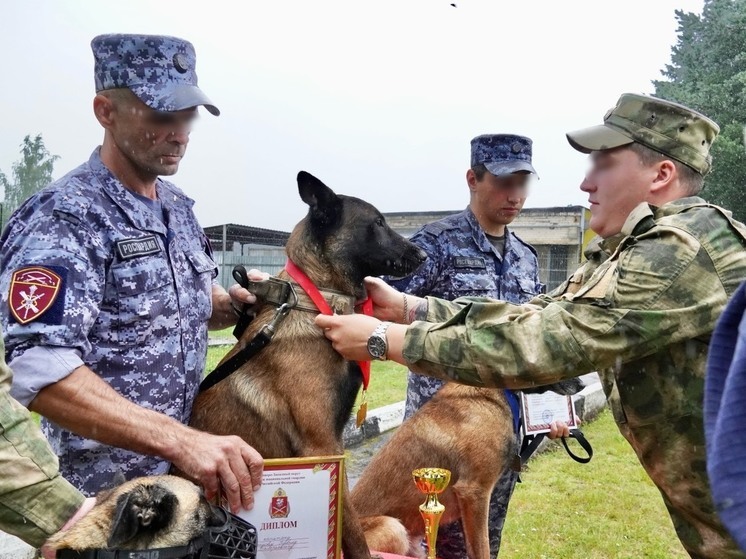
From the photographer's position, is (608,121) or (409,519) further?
(409,519)

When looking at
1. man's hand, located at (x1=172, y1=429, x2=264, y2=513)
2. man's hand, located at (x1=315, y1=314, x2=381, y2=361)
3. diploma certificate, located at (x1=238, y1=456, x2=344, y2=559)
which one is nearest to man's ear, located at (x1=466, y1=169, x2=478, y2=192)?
man's hand, located at (x1=315, y1=314, x2=381, y2=361)

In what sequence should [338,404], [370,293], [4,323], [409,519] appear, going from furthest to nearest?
[409,519] → [370,293] → [338,404] → [4,323]

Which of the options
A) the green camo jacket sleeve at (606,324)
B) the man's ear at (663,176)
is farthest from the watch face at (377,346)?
the man's ear at (663,176)

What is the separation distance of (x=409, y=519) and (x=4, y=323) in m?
2.32

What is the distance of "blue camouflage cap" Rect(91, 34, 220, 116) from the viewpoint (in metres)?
2.25

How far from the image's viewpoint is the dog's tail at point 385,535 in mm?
2904

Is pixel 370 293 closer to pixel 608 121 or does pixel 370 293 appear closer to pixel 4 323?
pixel 608 121

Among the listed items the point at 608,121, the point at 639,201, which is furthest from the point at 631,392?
the point at 608,121

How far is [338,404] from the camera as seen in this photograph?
2475 millimetres

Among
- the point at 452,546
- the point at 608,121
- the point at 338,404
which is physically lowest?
the point at 452,546

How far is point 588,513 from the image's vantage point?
6.11 metres

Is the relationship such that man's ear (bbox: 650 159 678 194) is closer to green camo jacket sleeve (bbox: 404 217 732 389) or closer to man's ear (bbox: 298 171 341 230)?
green camo jacket sleeve (bbox: 404 217 732 389)

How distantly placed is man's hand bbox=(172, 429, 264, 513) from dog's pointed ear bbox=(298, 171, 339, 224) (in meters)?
1.24

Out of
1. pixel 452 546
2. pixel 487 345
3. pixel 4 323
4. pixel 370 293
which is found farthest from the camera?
pixel 452 546
